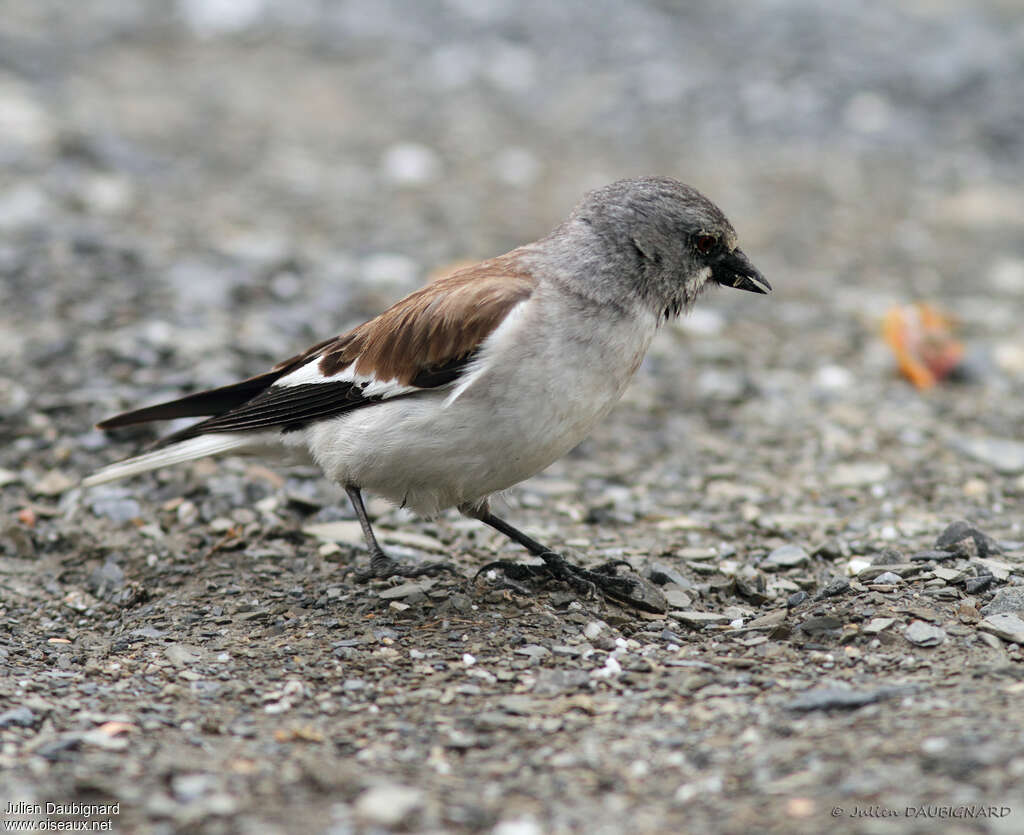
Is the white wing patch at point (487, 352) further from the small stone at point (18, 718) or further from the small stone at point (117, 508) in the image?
the small stone at point (117, 508)

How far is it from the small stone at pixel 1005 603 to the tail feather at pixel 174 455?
2931mm

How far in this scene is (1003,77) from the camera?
39.9 ft

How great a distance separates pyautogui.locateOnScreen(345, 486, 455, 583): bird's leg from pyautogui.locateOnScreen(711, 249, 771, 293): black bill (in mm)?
1640

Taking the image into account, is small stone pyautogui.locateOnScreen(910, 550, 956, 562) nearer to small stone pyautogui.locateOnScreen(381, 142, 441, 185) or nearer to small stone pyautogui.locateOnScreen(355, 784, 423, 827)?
small stone pyautogui.locateOnScreen(355, 784, 423, 827)

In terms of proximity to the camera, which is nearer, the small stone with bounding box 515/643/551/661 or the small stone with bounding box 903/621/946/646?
the small stone with bounding box 903/621/946/646

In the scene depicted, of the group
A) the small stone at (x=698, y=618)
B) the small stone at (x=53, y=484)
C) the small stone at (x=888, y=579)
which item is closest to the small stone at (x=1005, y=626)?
the small stone at (x=888, y=579)

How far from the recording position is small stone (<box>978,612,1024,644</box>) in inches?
155

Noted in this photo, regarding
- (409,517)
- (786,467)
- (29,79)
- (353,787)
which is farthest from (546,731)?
(29,79)

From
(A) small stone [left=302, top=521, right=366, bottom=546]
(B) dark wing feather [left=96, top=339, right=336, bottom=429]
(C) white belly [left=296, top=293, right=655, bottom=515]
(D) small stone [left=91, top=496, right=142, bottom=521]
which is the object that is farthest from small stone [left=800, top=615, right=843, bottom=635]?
(D) small stone [left=91, top=496, right=142, bottom=521]

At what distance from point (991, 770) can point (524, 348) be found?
6.89ft

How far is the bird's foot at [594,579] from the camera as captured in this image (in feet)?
14.9

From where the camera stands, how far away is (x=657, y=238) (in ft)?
15.8

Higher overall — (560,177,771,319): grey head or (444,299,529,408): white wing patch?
(560,177,771,319): grey head

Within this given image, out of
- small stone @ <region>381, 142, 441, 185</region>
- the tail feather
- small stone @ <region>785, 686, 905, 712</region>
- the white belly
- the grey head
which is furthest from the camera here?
small stone @ <region>381, 142, 441, 185</region>
